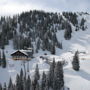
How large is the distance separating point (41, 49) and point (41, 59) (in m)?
25.1

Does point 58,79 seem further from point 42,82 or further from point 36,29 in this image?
point 36,29

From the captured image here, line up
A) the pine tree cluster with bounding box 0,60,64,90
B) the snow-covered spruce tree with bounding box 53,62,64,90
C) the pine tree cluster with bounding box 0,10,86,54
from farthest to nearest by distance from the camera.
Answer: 1. the pine tree cluster with bounding box 0,10,86,54
2. the snow-covered spruce tree with bounding box 53,62,64,90
3. the pine tree cluster with bounding box 0,60,64,90

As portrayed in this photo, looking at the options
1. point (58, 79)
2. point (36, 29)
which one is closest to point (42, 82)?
point (58, 79)

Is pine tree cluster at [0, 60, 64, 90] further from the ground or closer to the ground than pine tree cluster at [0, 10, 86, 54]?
closer to the ground

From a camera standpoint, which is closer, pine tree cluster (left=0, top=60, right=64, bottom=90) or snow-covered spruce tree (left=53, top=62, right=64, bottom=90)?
pine tree cluster (left=0, top=60, right=64, bottom=90)

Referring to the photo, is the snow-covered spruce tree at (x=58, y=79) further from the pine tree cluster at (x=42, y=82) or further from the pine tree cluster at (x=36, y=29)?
the pine tree cluster at (x=36, y=29)

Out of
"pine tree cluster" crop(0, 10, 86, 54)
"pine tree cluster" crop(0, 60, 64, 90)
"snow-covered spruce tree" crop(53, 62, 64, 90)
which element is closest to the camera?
"pine tree cluster" crop(0, 60, 64, 90)

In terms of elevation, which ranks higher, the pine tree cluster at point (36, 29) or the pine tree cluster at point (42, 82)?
the pine tree cluster at point (36, 29)

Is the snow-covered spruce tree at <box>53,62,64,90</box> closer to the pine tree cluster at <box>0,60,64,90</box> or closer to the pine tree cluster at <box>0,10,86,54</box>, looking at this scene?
the pine tree cluster at <box>0,60,64,90</box>

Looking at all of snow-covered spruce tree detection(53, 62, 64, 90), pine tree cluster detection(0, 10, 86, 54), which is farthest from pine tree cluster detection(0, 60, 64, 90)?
pine tree cluster detection(0, 10, 86, 54)

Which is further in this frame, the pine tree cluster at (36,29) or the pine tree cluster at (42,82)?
the pine tree cluster at (36,29)

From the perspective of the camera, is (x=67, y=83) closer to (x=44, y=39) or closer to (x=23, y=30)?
(x=44, y=39)

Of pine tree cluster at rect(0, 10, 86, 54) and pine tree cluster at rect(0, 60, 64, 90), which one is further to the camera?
pine tree cluster at rect(0, 10, 86, 54)

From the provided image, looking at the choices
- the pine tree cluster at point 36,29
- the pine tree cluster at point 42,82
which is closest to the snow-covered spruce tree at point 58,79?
the pine tree cluster at point 42,82
